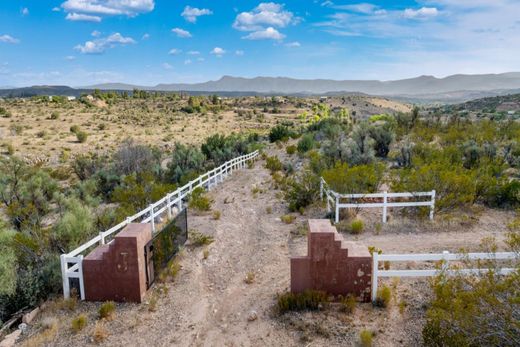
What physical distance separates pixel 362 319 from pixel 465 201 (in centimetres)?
794

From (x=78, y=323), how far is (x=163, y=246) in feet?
8.49

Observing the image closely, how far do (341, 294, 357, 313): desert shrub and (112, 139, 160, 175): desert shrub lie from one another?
1670 centimetres

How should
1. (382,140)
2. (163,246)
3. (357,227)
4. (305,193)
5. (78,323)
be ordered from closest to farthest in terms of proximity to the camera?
(78,323), (163,246), (357,227), (305,193), (382,140)

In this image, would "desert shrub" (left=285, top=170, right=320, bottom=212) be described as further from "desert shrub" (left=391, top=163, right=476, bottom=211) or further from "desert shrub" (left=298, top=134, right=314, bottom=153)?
"desert shrub" (left=298, top=134, right=314, bottom=153)

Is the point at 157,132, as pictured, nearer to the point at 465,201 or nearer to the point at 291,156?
the point at 291,156

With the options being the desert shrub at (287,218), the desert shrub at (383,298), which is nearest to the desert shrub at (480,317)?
the desert shrub at (383,298)

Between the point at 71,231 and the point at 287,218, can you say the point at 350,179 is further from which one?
the point at 71,231

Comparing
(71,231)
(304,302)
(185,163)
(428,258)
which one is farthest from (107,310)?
(185,163)

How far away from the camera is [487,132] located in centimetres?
2330

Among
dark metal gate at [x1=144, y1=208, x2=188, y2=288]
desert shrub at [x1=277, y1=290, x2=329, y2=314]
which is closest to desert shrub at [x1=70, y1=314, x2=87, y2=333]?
dark metal gate at [x1=144, y1=208, x2=188, y2=288]

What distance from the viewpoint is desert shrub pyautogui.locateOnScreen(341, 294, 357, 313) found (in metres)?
7.02

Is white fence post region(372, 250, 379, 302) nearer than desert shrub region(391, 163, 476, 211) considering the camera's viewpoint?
Yes

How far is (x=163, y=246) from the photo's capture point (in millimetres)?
9125

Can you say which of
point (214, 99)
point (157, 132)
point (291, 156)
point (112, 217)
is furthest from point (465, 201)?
point (214, 99)
